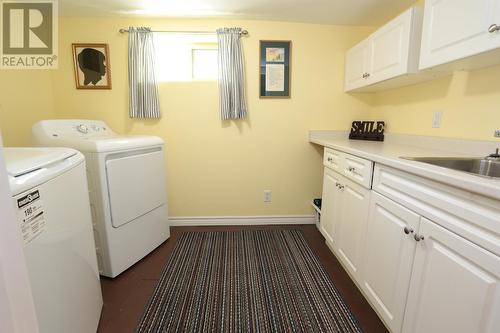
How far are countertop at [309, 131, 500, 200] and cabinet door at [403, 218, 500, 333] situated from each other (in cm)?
20

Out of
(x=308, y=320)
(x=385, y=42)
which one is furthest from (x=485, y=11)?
(x=308, y=320)

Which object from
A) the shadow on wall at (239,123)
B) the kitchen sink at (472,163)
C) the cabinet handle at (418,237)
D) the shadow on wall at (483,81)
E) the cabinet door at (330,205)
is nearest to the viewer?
the cabinet handle at (418,237)

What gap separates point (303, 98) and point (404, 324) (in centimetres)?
198

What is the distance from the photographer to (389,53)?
1648mm

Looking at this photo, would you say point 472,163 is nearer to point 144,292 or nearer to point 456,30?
point 456,30

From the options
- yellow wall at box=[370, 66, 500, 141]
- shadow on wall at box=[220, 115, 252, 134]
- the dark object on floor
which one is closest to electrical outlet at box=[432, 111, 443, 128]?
yellow wall at box=[370, 66, 500, 141]

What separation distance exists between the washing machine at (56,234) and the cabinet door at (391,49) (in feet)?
6.58

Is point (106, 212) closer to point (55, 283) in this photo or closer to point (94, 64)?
point (55, 283)

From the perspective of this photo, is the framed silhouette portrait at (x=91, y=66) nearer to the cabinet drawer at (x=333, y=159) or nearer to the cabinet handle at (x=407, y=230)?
the cabinet drawer at (x=333, y=159)

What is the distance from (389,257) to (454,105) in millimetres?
1155

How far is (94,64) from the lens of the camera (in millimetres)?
2230

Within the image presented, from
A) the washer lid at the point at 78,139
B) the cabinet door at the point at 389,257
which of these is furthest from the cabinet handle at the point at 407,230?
the washer lid at the point at 78,139

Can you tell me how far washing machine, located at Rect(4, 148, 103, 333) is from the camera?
2.33 feet

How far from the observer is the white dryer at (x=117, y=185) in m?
1.56
